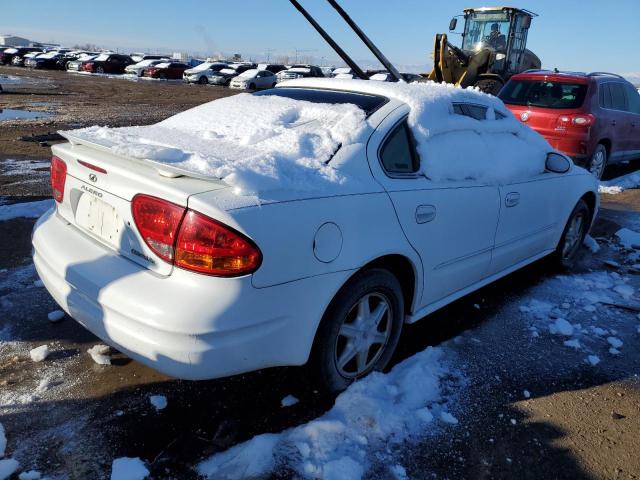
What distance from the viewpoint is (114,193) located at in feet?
7.73

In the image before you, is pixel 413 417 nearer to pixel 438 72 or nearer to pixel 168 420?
pixel 168 420

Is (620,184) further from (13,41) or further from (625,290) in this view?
(13,41)

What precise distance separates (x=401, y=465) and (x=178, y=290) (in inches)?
48.9

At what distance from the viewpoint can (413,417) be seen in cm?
257

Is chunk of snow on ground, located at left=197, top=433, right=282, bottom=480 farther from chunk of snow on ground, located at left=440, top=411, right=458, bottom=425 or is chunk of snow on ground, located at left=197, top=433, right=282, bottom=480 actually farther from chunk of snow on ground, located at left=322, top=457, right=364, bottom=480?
chunk of snow on ground, located at left=440, top=411, right=458, bottom=425

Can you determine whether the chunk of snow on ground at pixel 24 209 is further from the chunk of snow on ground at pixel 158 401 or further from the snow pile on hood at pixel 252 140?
the chunk of snow on ground at pixel 158 401

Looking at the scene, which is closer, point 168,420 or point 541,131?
point 168,420

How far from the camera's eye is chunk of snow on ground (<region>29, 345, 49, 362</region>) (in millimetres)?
2979

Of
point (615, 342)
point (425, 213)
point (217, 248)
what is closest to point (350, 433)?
point (217, 248)

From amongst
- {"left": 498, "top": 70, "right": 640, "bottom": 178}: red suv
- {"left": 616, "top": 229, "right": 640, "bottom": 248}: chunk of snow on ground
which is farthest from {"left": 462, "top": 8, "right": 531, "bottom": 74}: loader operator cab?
{"left": 616, "top": 229, "right": 640, "bottom": 248}: chunk of snow on ground

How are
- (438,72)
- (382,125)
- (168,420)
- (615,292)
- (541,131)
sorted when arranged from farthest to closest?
(438,72) → (541,131) → (615,292) → (382,125) → (168,420)

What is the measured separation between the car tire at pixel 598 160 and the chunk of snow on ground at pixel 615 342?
17.5 ft

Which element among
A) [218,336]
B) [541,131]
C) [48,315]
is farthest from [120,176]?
[541,131]

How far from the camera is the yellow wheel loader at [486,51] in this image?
13.1 metres
